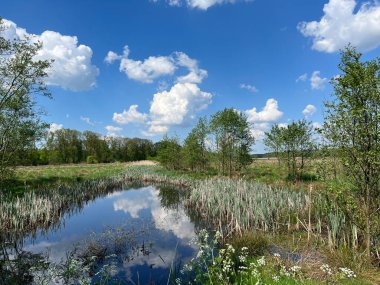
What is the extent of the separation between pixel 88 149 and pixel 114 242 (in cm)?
7935

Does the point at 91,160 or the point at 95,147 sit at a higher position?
the point at 95,147

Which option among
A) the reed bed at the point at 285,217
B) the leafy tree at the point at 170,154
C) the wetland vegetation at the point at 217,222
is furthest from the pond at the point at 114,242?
the leafy tree at the point at 170,154

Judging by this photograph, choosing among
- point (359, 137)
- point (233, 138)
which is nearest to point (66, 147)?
point (233, 138)

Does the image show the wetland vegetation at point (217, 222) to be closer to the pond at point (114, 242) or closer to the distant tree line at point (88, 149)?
the pond at point (114, 242)

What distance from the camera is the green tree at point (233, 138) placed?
115 ft

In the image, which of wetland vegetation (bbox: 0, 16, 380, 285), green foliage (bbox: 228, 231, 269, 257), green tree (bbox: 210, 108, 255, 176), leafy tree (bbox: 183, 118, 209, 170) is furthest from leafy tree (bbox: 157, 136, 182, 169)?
green foliage (bbox: 228, 231, 269, 257)

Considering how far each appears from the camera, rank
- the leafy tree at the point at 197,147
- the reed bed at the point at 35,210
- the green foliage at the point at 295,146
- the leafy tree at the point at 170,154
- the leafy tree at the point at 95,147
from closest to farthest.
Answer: the reed bed at the point at 35,210
the green foliage at the point at 295,146
the leafy tree at the point at 197,147
the leafy tree at the point at 170,154
the leafy tree at the point at 95,147

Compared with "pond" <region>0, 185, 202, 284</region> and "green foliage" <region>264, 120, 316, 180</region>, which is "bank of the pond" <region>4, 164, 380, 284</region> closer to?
"pond" <region>0, 185, 202, 284</region>

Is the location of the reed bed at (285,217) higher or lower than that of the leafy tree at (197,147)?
lower

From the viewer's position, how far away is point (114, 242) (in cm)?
1211

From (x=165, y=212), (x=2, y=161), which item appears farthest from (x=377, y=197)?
(x=2, y=161)

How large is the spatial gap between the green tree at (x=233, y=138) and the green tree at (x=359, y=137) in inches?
1021

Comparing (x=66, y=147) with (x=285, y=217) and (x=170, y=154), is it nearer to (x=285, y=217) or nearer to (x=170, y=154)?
(x=170, y=154)

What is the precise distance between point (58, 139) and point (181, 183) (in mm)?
56039
